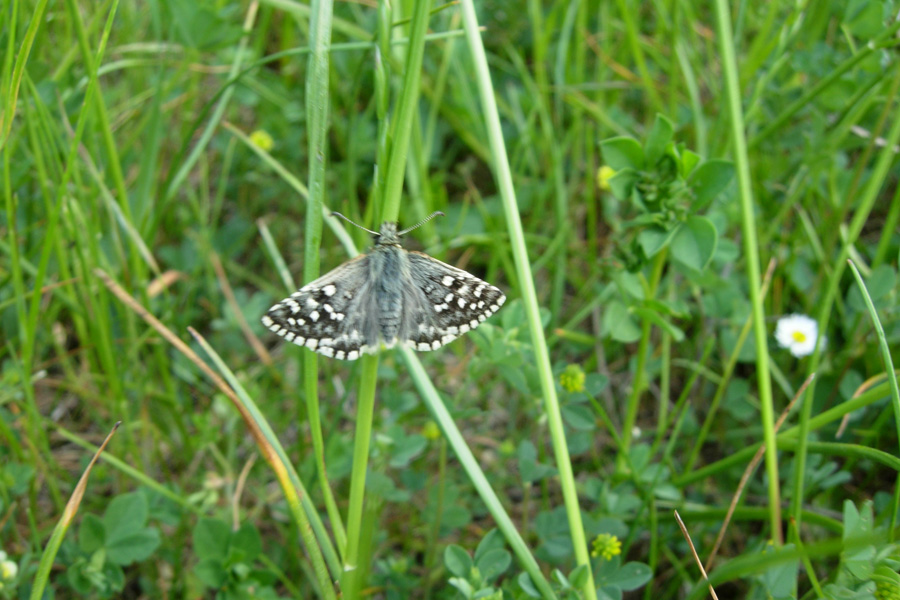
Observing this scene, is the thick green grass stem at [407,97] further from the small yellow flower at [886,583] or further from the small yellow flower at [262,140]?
the small yellow flower at [262,140]

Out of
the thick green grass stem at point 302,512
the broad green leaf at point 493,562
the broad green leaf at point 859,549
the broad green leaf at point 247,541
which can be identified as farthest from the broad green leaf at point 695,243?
the broad green leaf at point 247,541

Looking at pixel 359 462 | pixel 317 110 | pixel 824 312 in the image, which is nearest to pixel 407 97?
pixel 317 110

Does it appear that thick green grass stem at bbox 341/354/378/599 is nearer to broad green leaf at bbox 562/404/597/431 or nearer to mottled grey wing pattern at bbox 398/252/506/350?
mottled grey wing pattern at bbox 398/252/506/350

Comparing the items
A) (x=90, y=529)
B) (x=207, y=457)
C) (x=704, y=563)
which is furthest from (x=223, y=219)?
(x=704, y=563)

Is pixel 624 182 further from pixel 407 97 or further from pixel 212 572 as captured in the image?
pixel 212 572

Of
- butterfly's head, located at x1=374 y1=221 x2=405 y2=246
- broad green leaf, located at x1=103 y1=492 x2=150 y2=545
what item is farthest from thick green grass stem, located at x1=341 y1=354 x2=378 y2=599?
broad green leaf, located at x1=103 y1=492 x2=150 y2=545
